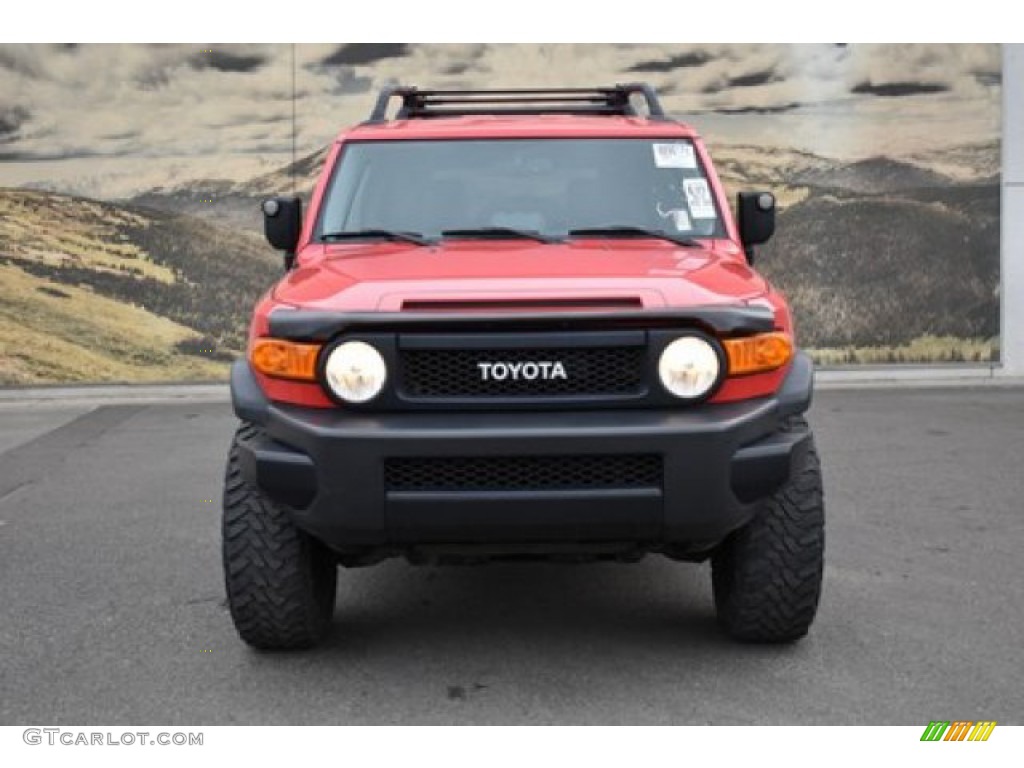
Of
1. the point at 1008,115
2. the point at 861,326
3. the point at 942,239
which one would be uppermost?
the point at 1008,115

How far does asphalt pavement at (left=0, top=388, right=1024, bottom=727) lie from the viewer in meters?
3.90

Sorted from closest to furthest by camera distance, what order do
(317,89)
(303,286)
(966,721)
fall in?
(966,721) → (303,286) → (317,89)

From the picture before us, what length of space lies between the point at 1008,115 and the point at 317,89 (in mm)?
7390

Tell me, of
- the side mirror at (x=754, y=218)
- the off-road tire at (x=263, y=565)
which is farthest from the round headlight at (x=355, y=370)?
the side mirror at (x=754, y=218)

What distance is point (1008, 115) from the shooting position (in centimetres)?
1373

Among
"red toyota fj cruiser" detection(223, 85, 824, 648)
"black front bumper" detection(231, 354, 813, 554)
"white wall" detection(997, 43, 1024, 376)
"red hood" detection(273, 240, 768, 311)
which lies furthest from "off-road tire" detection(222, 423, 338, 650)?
"white wall" detection(997, 43, 1024, 376)

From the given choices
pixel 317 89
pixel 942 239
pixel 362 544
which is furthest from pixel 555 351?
pixel 942 239

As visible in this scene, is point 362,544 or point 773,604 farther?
point 773,604

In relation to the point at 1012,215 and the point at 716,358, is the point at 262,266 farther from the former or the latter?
the point at 716,358

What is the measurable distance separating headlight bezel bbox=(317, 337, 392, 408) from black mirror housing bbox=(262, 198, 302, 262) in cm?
132

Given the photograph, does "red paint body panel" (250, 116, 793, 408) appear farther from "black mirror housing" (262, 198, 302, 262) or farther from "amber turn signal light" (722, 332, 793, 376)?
"black mirror housing" (262, 198, 302, 262)

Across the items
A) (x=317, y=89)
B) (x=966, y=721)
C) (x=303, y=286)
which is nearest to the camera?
(x=966, y=721)

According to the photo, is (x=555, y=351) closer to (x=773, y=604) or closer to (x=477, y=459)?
(x=477, y=459)

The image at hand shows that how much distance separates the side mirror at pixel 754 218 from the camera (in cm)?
506
